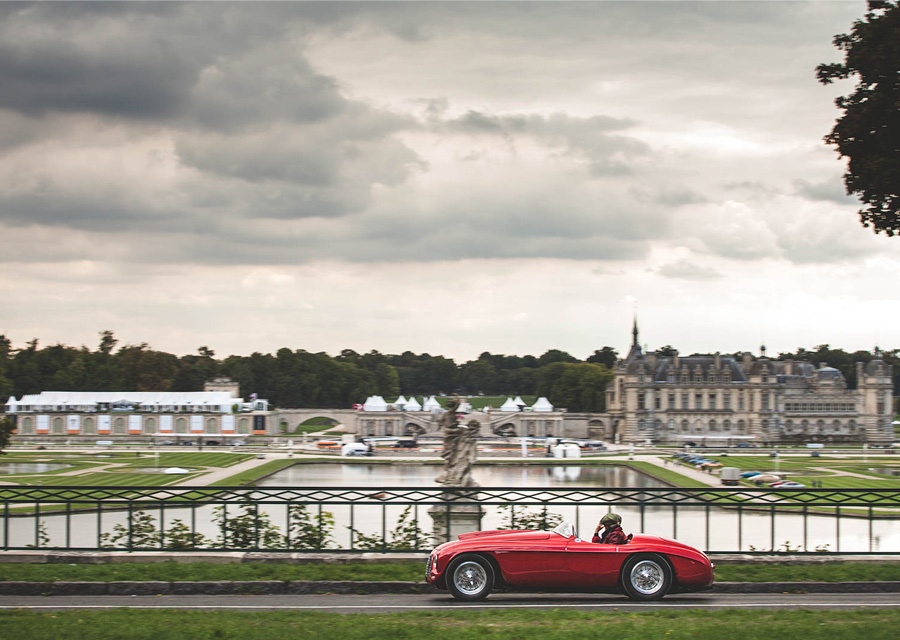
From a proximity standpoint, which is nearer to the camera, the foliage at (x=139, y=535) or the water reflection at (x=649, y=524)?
the foliage at (x=139, y=535)

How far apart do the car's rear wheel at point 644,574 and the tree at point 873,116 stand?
12.4 meters

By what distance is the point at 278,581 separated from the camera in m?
18.4

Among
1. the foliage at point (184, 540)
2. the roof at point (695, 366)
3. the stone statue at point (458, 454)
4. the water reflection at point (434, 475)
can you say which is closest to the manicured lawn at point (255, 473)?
the water reflection at point (434, 475)

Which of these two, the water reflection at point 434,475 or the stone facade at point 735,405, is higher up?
the stone facade at point 735,405

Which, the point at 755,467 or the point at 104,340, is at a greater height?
the point at 104,340

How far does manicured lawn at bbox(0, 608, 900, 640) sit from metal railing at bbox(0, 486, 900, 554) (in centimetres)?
464

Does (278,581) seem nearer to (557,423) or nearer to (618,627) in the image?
(618,627)

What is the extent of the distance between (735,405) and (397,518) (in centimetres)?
11340

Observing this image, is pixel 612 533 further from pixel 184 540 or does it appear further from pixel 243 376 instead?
pixel 243 376

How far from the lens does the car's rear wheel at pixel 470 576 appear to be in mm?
17391

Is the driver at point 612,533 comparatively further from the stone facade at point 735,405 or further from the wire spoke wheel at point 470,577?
the stone facade at point 735,405

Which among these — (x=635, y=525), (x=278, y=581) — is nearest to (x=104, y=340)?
(x=635, y=525)

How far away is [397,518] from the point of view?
135 ft

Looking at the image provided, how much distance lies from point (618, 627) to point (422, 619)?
298 centimetres
